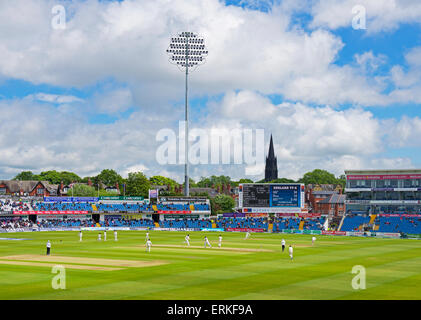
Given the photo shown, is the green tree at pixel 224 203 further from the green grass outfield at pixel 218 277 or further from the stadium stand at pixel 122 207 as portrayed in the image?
the green grass outfield at pixel 218 277

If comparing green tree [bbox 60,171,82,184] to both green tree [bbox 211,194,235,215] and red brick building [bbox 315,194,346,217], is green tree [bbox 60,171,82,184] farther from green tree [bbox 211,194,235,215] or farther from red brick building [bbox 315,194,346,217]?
red brick building [bbox 315,194,346,217]

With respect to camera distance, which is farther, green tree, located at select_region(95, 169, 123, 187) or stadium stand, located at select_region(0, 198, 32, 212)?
green tree, located at select_region(95, 169, 123, 187)

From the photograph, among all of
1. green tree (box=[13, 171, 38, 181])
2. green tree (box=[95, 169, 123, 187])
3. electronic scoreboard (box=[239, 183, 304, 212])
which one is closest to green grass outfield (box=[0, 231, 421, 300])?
electronic scoreboard (box=[239, 183, 304, 212])

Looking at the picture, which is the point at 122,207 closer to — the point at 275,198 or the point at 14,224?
the point at 14,224

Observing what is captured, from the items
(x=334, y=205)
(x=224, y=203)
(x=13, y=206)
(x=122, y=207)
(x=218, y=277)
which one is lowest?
(x=218, y=277)

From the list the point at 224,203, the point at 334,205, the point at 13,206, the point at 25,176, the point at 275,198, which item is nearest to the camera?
the point at 275,198

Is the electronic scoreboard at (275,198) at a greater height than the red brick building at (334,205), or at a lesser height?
greater

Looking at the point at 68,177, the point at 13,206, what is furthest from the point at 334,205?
the point at 68,177

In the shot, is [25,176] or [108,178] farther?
[25,176]

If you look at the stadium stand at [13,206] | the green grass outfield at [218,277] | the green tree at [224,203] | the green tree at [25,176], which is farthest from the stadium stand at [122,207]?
the green tree at [25,176]
